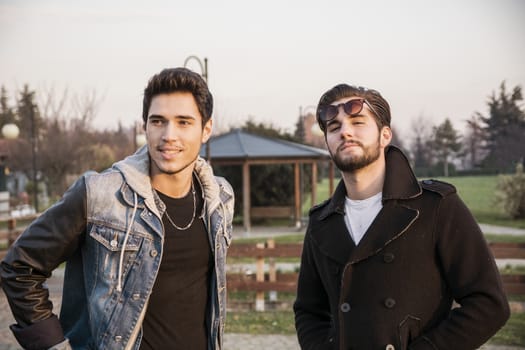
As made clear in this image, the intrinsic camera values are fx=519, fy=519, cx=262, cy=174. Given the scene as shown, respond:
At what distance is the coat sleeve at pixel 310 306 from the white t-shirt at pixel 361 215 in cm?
26

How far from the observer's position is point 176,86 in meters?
2.69

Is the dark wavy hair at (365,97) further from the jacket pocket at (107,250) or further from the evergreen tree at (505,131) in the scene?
the evergreen tree at (505,131)

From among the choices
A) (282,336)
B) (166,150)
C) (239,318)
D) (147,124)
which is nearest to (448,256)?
(166,150)

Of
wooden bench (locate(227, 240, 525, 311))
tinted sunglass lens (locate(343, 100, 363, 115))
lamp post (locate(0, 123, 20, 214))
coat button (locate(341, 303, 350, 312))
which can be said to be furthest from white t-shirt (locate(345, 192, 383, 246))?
lamp post (locate(0, 123, 20, 214))

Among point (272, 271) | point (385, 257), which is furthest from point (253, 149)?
point (385, 257)

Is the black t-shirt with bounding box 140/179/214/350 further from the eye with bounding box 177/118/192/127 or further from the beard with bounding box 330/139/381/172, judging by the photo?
the beard with bounding box 330/139/381/172

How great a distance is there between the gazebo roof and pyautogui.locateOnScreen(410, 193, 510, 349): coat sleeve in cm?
1680

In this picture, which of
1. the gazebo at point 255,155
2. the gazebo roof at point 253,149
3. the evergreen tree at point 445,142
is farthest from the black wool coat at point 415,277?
the evergreen tree at point 445,142

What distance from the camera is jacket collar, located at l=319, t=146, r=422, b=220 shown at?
7.65ft

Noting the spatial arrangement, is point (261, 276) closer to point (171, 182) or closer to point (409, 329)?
point (171, 182)

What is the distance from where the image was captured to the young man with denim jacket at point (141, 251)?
2.32 metres

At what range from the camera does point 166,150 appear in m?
2.62

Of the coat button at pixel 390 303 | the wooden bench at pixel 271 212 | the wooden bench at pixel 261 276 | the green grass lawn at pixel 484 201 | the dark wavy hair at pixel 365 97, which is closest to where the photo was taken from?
the coat button at pixel 390 303

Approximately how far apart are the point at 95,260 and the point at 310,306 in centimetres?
107
